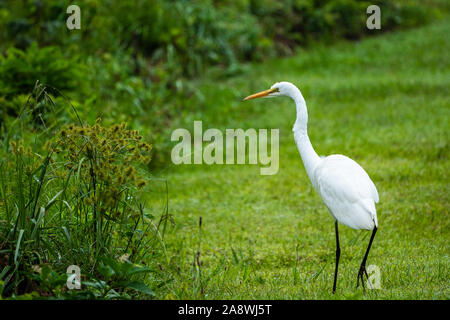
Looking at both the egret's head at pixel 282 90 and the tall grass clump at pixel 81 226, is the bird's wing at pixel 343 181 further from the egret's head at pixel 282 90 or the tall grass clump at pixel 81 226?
the tall grass clump at pixel 81 226

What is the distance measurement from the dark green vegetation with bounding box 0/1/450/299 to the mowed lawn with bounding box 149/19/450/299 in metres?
0.03

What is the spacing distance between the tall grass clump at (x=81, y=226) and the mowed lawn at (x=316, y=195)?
38 cm

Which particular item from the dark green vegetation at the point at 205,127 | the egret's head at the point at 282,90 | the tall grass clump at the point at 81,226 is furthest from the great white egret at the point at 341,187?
the tall grass clump at the point at 81,226

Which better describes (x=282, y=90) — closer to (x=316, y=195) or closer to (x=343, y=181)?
(x=343, y=181)

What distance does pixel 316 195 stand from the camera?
6.62m

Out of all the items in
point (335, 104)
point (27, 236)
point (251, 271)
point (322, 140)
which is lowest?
point (251, 271)

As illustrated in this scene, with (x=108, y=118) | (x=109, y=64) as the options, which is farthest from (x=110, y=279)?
(x=109, y=64)

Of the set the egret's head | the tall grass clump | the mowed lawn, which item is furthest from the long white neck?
the tall grass clump

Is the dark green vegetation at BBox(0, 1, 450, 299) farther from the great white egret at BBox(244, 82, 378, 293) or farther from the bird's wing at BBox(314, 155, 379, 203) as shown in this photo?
the bird's wing at BBox(314, 155, 379, 203)

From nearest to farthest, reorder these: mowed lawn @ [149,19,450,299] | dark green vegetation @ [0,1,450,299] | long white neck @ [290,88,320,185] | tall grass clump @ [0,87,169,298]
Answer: tall grass clump @ [0,87,169,298]
dark green vegetation @ [0,1,450,299]
mowed lawn @ [149,19,450,299]
long white neck @ [290,88,320,185]

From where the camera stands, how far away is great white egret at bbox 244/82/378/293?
3904 millimetres

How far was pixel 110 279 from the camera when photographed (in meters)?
3.64

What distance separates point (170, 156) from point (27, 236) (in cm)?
428
